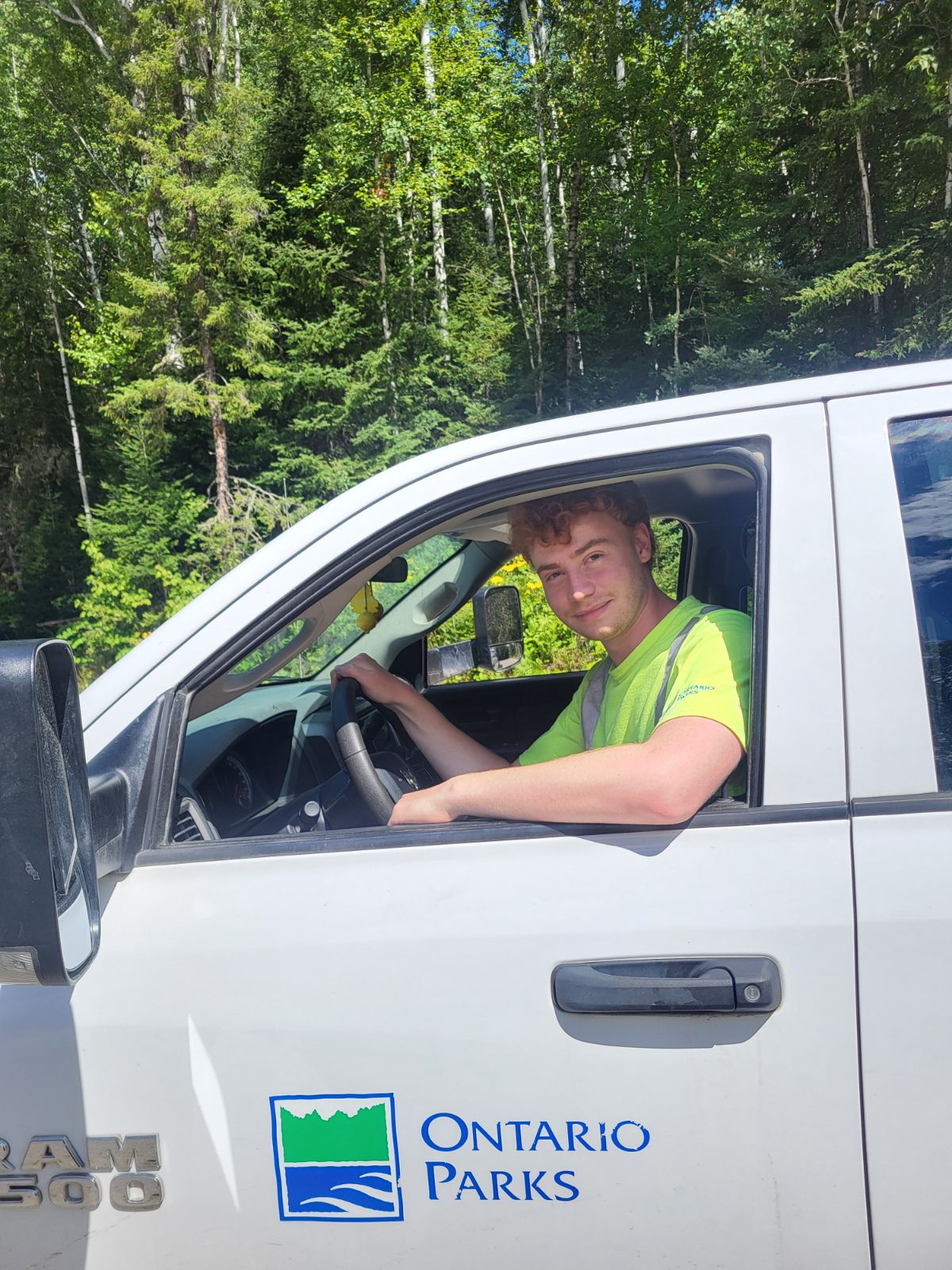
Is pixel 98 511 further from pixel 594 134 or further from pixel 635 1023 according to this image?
pixel 635 1023

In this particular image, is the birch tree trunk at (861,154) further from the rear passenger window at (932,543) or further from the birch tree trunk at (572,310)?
the rear passenger window at (932,543)

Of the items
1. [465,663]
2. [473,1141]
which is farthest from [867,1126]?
[465,663]

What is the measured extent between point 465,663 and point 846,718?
215cm

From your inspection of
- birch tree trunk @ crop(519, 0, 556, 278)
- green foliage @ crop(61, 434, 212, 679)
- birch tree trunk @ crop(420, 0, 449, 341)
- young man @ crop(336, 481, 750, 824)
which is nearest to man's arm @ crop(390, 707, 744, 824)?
young man @ crop(336, 481, 750, 824)

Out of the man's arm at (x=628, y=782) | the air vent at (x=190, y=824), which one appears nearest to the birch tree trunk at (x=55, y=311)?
the air vent at (x=190, y=824)

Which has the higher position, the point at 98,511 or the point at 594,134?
the point at 594,134

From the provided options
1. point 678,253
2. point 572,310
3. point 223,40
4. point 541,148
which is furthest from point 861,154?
point 223,40

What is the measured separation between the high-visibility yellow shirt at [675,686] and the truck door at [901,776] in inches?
8.3

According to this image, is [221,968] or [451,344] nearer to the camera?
[221,968]

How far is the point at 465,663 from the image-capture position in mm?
3461

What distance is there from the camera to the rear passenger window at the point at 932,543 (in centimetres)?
137

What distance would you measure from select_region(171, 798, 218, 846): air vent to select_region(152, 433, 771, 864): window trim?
14 cm

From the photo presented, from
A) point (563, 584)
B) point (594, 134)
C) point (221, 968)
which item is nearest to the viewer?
point (221, 968)

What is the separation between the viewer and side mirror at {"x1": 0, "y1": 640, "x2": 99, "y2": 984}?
118 centimetres
